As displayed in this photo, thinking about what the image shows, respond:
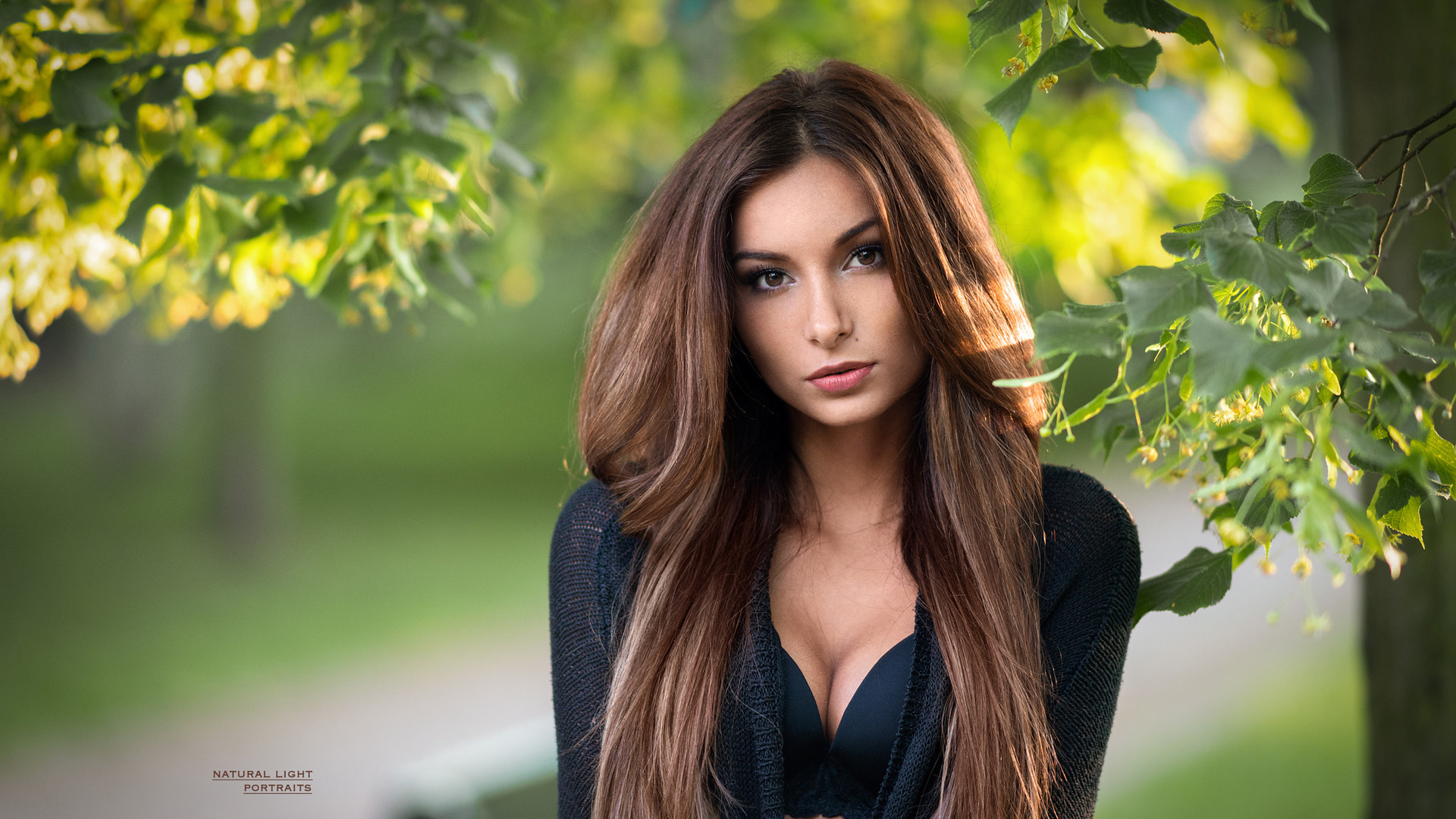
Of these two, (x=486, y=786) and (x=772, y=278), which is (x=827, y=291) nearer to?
(x=772, y=278)

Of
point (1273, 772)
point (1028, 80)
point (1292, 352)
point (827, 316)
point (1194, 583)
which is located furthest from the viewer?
point (1273, 772)

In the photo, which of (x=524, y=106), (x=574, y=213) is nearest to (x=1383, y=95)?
(x=524, y=106)

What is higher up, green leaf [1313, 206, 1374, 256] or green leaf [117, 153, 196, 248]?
green leaf [117, 153, 196, 248]

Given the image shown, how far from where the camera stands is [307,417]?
10.3 meters

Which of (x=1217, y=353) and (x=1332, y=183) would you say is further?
(x=1332, y=183)

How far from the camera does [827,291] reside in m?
1.49

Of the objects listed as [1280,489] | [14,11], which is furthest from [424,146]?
[1280,489]

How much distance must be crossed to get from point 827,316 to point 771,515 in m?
0.43

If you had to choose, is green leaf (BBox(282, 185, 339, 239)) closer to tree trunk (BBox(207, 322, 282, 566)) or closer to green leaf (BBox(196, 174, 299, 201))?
green leaf (BBox(196, 174, 299, 201))

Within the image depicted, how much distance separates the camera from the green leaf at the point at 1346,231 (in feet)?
3.14

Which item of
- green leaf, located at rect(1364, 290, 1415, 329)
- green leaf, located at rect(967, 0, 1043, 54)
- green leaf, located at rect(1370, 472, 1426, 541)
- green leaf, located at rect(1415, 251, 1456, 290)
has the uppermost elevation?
green leaf, located at rect(967, 0, 1043, 54)

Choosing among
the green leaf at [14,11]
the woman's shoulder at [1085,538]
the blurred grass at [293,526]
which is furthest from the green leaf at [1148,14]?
the blurred grass at [293,526]

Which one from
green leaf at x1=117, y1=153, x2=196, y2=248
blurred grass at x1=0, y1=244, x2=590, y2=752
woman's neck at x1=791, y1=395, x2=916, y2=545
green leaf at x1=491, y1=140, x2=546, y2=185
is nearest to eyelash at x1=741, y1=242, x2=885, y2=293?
woman's neck at x1=791, y1=395, x2=916, y2=545

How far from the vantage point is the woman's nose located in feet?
4.84
